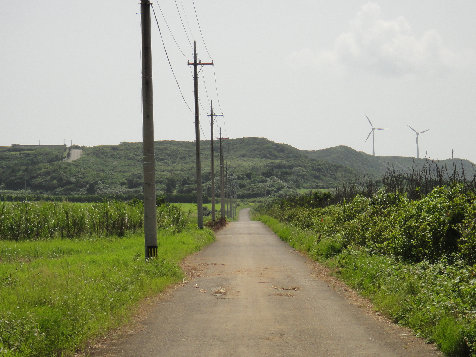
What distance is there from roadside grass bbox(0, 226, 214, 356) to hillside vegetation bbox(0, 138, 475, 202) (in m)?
69.3

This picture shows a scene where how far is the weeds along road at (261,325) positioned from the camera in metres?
7.36

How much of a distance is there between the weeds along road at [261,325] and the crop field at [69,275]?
64 centimetres

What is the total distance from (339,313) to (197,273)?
22.5 ft

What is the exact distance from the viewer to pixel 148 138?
15109mm

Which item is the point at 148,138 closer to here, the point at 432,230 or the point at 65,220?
the point at 432,230

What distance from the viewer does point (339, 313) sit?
32.9 feet

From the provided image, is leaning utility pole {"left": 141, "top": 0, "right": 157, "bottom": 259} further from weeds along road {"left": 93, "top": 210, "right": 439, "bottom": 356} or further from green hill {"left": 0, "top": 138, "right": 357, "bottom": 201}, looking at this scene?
green hill {"left": 0, "top": 138, "right": 357, "bottom": 201}

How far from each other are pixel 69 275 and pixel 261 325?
546 cm

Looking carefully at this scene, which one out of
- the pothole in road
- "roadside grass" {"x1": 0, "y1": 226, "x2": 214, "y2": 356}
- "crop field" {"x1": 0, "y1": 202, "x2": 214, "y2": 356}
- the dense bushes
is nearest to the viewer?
"roadside grass" {"x1": 0, "y1": 226, "x2": 214, "y2": 356}

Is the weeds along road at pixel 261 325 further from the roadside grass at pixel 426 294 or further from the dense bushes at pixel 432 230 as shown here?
the dense bushes at pixel 432 230

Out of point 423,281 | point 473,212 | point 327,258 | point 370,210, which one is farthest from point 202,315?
point 370,210

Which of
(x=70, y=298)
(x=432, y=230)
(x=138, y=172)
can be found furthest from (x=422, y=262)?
(x=138, y=172)

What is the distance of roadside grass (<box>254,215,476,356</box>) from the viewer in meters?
7.29

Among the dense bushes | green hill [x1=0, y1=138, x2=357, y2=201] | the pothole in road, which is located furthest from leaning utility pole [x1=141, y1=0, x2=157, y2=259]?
green hill [x1=0, y1=138, x2=357, y2=201]
